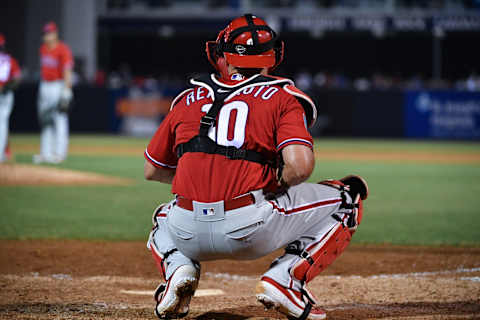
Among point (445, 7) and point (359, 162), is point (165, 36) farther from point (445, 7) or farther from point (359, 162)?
point (359, 162)

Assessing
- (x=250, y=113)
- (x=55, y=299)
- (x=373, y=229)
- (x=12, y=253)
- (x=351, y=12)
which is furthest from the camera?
(x=351, y=12)

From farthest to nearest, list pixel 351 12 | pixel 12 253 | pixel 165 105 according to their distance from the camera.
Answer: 1. pixel 351 12
2. pixel 165 105
3. pixel 12 253

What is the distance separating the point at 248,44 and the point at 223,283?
2133 millimetres

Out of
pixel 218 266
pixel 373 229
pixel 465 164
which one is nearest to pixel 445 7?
pixel 465 164

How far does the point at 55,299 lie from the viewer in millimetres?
4328

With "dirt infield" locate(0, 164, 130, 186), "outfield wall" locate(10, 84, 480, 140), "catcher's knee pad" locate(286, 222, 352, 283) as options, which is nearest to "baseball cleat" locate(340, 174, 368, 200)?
"catcher's knee pad" locate(286, 222, 352, 283)

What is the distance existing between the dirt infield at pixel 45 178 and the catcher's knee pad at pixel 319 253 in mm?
7774

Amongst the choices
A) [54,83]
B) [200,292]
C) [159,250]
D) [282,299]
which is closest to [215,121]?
[159,250]

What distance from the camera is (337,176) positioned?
11.7 metres

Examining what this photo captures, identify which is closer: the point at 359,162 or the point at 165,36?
the point at 359,162

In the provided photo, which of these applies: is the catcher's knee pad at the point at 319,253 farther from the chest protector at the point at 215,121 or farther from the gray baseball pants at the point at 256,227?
the chest protector at the point at 215,121

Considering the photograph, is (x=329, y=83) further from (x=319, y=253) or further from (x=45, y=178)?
(x=319, y=253)

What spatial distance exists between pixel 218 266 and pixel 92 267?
39.5 inches

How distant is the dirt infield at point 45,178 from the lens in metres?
10.7
